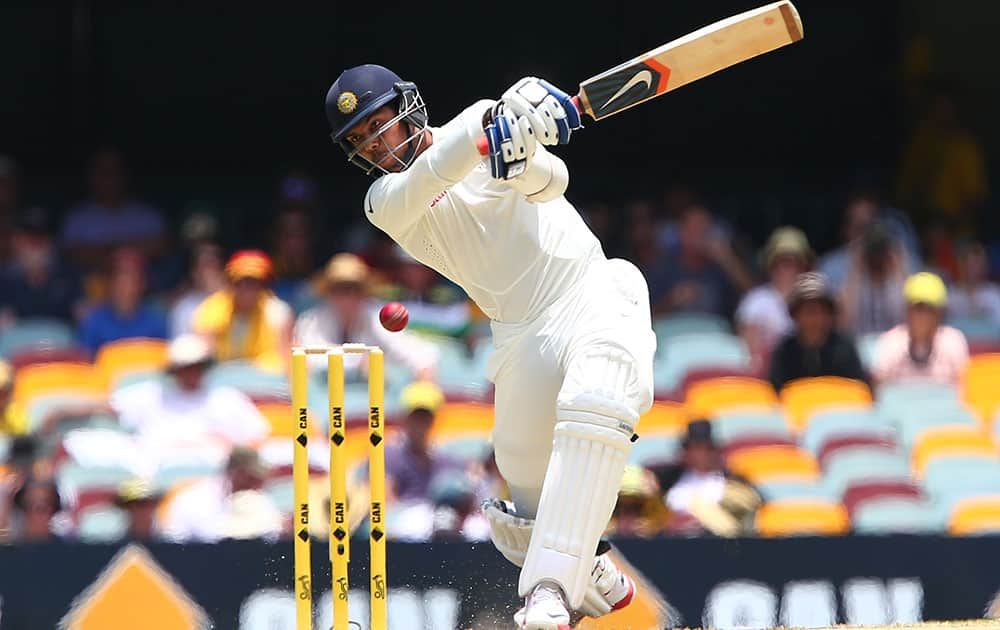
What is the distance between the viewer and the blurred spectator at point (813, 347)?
309 inches

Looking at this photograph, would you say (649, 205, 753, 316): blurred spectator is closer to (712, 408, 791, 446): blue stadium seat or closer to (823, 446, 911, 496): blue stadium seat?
(712, 408, 791, 446): blue stadium seat

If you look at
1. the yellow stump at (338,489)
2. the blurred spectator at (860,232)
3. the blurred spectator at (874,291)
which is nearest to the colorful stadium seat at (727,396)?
the blurred spectator at (874,291)

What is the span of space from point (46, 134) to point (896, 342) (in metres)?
5.52

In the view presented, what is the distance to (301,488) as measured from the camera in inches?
175

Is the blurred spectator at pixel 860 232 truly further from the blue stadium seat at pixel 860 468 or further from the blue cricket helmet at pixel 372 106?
the blue cricket helmet at pixel 372 106

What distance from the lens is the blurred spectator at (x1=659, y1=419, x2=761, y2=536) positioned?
22.4 feet

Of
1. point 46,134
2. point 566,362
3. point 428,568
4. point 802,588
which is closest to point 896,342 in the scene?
Result: point 802,588

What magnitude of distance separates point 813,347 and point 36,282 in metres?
3.80

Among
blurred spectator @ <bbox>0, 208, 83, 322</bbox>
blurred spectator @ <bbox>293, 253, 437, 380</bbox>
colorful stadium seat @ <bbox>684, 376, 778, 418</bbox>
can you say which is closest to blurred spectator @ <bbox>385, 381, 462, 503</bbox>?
blurred spectator @ <bbox>293, 253, 437, 380</bbox>

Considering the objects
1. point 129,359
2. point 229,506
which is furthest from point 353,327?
point 229,506

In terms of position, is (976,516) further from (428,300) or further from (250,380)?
(250,380)

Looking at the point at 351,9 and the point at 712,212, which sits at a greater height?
the point at 351,9

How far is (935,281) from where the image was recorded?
800cm

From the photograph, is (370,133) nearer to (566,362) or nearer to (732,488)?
(566,362)
